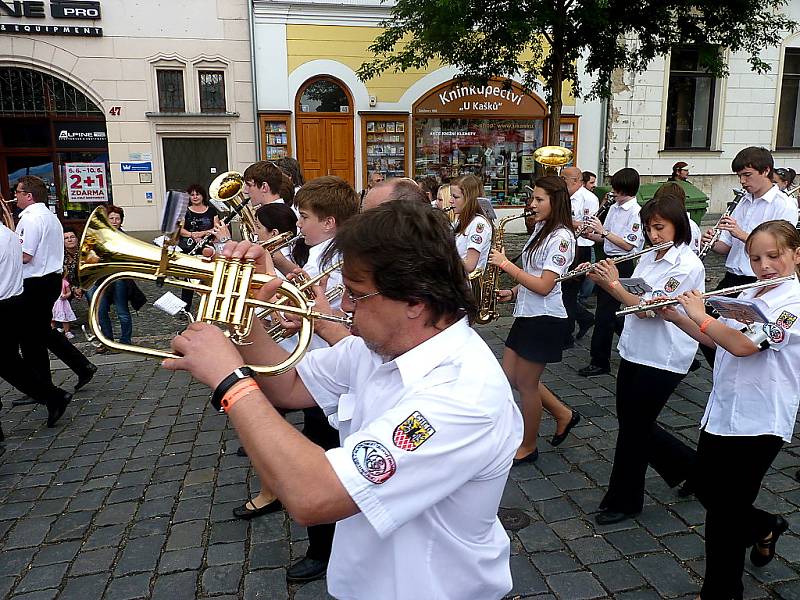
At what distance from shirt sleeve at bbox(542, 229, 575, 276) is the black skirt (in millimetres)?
357

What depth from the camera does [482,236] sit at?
5.37m

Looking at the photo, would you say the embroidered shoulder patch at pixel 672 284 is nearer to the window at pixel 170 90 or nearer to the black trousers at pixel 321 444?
the black trousers at pixel 321 444

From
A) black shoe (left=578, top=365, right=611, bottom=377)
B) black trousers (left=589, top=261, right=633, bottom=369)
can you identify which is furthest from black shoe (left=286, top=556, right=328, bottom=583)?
black trousers (left=589, top=261, right=633, bottom=369)

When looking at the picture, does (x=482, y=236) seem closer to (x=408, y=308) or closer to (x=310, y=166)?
(x=408, y=308)

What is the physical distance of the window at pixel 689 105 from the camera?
15.6 metres

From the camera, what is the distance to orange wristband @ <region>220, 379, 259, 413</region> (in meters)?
1.55

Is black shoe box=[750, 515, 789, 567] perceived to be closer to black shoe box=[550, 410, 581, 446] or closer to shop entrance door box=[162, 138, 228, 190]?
black shoe box=[550, 410, 581, 446]

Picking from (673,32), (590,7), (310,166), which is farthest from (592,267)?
(310,166)

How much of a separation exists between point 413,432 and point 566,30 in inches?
400

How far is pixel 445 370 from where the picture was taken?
1.57 metres

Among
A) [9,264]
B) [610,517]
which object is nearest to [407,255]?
[610,517]

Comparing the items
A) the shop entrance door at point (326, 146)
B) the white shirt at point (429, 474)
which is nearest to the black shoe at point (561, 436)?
the white shirt at point (429, 474)

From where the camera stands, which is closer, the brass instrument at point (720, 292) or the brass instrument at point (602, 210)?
the brass instrument at point (720, 292)

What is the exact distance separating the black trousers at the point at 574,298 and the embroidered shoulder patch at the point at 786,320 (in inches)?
134
